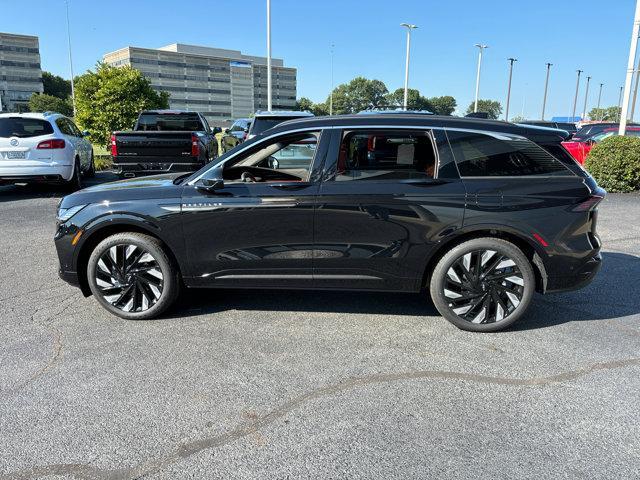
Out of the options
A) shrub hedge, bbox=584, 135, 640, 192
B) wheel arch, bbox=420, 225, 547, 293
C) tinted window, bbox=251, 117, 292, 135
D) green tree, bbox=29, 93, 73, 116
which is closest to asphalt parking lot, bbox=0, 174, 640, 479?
wheel arch, bbox=420, 225, 547, 293

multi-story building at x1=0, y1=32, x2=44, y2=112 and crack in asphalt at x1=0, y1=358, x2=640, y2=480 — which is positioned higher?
multi-story building at x1=0, y1=32, x2=44, y2=112

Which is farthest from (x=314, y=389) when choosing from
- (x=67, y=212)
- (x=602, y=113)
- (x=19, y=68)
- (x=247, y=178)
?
(x=602, y=113)

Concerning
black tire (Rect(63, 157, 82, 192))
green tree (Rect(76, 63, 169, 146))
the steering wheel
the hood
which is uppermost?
green tree (Rect(76, 63, 169, 146))

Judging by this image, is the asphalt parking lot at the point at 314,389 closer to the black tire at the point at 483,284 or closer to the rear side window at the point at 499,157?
the black tire at the point at 483,284

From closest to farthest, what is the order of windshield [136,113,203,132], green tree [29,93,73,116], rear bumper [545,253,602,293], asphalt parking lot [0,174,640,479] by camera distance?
asphalt parking lot [0,174,640,479], rear bumper [545,253,602,293], windshield [136,113,203,132], green tree [29,93,73,116]

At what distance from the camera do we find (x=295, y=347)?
3814 millimetres

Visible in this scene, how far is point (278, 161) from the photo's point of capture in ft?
15.7

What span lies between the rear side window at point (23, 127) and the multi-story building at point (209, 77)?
99.6m

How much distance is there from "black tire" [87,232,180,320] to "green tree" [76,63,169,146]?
19343mm

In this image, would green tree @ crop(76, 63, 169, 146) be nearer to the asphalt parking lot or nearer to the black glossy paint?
the asphalt parking lot

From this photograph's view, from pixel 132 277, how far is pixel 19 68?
133356 mm

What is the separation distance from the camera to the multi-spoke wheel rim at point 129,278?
13.9 feet

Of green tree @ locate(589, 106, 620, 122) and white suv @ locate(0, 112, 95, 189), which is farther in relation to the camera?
green tree @ locate(589, 106, 620, 122)

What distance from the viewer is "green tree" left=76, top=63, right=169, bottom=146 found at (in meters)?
21.4
